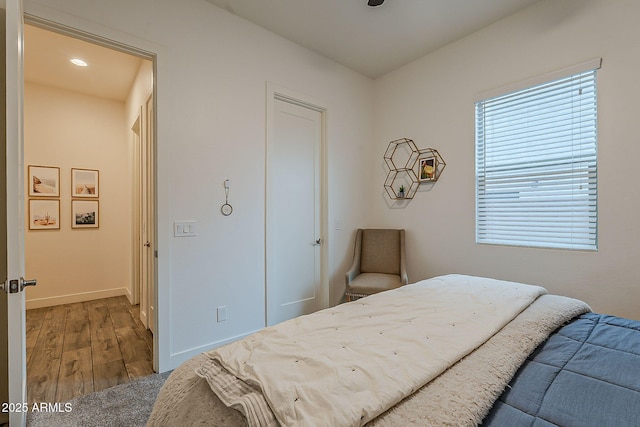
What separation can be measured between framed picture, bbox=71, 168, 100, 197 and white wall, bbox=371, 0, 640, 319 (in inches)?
151

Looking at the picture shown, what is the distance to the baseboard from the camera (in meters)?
3.64

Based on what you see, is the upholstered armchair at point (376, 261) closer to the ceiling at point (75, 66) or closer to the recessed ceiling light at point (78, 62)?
the ceiling at point (75, 66)

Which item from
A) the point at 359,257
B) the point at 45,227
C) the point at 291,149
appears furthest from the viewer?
the point at 45,227

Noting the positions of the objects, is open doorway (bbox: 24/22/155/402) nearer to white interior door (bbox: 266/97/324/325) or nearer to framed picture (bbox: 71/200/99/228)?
framed picture (bbox: 71/200/99/228)

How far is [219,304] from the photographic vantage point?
7.77ft

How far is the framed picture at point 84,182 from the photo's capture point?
12.9ft

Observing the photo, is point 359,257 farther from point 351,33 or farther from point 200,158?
point 351,33

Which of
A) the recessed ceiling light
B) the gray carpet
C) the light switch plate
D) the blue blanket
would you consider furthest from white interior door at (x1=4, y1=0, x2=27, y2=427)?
the recessed ceiling light

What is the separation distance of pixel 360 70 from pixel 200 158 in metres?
2.19

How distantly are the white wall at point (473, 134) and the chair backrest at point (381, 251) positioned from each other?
155 millimetres

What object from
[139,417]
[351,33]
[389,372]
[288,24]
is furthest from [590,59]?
[139,417]

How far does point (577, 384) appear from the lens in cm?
85

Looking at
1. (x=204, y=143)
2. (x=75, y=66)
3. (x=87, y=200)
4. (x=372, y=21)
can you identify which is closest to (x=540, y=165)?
(x=372, y=21)

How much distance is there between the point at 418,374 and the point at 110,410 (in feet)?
6.23
